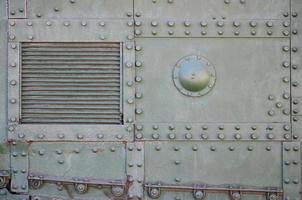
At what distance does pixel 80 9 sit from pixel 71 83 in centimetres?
48

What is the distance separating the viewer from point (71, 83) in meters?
3.06

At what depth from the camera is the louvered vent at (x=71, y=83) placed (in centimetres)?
306

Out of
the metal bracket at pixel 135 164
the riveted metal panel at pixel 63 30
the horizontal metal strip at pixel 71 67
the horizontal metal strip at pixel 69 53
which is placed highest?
the riveted metal panel at pixel 63 30

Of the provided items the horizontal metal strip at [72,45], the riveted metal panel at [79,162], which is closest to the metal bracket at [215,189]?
the riveted metal panel at [79,162]

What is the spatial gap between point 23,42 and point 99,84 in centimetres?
55

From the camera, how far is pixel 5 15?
306 cm

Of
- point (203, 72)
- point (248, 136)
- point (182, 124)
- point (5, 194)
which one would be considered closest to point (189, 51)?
point (203, 72)

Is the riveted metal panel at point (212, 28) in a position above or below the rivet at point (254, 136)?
above

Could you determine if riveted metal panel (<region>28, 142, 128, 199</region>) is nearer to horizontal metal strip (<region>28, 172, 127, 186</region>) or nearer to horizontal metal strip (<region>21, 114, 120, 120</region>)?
horizontal metal strip (<region>28, 172, 127, 186</region>)

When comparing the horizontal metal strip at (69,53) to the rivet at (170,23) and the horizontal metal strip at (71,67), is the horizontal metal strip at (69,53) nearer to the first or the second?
the horizontal metal strip at (71,67)

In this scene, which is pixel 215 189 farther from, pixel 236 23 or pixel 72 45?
pixel 72 45

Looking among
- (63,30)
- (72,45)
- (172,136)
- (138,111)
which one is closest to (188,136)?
(172,136)

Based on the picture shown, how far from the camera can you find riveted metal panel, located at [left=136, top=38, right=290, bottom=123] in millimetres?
3033

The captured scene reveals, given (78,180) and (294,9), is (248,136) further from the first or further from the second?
Answer: (78,180)
